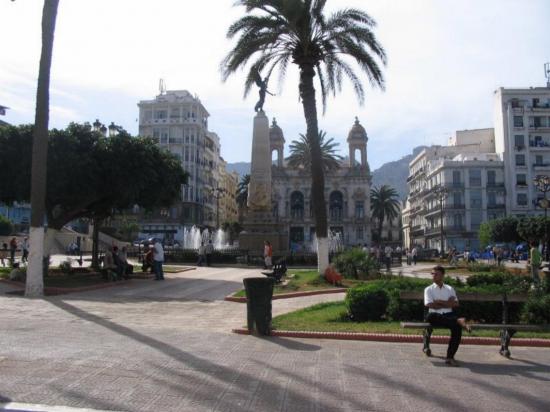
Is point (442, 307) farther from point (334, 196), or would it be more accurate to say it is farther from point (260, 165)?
point (334, 196)

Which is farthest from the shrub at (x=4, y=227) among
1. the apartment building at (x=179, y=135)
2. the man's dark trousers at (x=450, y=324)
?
the man's dark trousers at (x=450, y=324)

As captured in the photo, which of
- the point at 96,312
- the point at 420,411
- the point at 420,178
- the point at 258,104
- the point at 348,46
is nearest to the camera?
the point at 420,411

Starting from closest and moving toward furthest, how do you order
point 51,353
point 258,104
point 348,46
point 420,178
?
1. point 51,353
2. point 348,46
3. point 258,104
4. point 420,178

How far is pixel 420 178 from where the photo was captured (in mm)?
92438

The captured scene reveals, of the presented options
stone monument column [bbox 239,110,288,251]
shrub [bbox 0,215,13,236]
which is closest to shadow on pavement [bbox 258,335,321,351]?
stone monument column [bbox 239,110,288,251]

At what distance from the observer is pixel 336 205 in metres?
90.6

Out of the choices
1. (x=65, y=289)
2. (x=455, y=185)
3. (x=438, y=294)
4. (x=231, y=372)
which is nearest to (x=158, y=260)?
(x=65, y=289)

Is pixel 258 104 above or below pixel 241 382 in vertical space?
above

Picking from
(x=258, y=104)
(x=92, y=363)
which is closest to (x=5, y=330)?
(x=92, y=363)

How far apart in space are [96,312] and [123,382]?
610 centimetres

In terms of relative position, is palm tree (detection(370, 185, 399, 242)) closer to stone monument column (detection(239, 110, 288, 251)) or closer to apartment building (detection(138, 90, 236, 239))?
apartment building (detection(138, 90, 236, 239))

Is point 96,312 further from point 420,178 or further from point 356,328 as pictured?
point 420,178

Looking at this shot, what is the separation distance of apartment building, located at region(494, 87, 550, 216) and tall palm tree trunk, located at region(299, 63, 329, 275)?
58.4 metres

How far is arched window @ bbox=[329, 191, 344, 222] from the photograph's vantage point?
294ft
